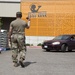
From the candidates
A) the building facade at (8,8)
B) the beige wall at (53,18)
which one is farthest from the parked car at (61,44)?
the building facade at (8,8)

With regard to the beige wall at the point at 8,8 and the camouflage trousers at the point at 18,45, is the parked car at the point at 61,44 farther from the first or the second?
the beige wall at the point at 8,8

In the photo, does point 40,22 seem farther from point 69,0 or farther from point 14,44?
point 14,44

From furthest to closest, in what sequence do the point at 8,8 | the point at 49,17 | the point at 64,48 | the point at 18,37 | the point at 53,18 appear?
the point at 8,8
the point at 49,17
the point at 53,18
the point at 64,48
the point at 18,37

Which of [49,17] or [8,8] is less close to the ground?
[8,8]

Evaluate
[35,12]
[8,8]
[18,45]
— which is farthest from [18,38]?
[8,8]

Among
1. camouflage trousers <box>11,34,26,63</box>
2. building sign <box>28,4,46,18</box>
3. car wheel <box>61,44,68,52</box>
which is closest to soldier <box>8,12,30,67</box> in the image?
camouflage trousers <box>11,34,26,63</box>

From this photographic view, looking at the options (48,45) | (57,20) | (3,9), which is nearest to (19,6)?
(3,9)

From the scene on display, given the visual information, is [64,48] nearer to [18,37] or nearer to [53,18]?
[18,37]

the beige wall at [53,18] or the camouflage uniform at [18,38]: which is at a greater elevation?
the beige wall at [53,18]

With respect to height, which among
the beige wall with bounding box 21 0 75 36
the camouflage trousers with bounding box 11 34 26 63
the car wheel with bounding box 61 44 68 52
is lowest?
the car wheel with bounding box 61 44 68 52

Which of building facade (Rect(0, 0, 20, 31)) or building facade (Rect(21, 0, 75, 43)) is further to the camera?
building facade (Rect(0, 0, 20, 31))

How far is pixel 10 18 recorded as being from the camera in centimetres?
4275

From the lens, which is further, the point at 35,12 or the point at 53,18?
the point at 35,12

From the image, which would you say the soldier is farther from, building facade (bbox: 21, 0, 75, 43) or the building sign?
the building sign
